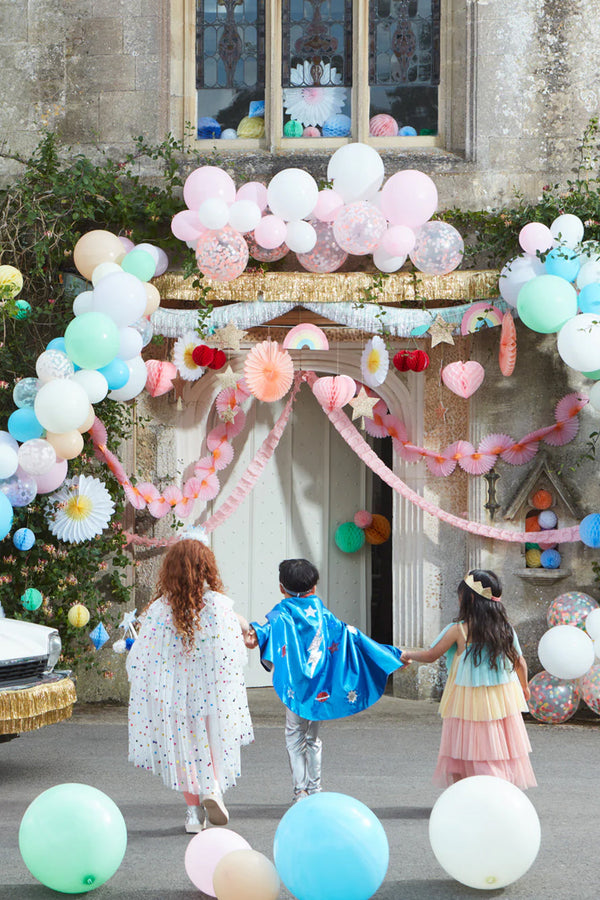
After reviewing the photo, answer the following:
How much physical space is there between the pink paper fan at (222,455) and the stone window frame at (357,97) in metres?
2.42

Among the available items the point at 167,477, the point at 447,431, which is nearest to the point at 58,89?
the point at 167,477

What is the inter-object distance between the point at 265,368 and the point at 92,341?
1516mm

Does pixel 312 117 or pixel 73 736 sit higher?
pixel 312 117

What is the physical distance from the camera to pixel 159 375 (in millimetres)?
9367

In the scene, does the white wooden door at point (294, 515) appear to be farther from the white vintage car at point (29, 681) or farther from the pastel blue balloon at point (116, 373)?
the white vintage car at point (29, 681)

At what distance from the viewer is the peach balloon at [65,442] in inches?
328

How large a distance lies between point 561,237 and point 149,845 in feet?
17.3

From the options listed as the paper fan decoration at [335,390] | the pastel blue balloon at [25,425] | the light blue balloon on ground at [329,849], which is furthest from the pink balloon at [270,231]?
the light blue balloon on ground at [329,849]

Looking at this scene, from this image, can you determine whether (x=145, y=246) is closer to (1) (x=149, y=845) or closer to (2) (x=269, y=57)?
(2) (x=269, y=57)

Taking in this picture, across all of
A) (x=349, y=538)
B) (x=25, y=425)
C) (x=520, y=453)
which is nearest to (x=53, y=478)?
(x=25, y=425)

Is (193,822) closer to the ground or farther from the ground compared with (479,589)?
closer to the ground

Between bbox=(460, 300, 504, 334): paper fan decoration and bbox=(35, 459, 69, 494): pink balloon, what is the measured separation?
3111mm

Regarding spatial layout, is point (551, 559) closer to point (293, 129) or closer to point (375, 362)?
point (375, 362)

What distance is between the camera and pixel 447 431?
9930 mm
